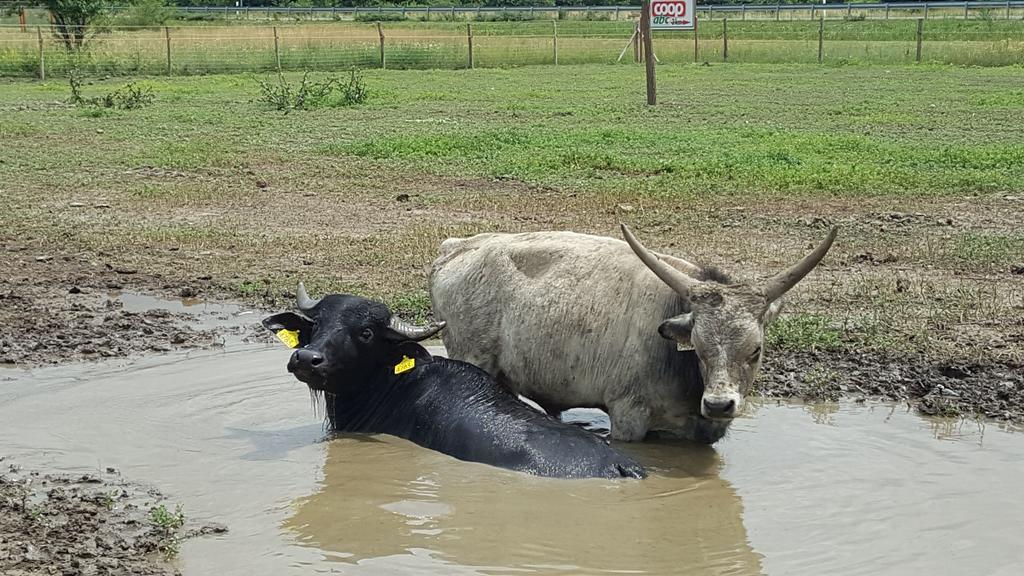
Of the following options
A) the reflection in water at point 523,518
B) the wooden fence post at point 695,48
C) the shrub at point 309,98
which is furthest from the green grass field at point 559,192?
the wooden fence post at point 695,48

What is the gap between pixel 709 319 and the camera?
725 centimetres

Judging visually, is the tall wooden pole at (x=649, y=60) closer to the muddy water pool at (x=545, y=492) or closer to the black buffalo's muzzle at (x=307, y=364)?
the muddy water pool at (x=545, y=492)

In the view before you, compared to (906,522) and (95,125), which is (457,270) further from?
(95,125)

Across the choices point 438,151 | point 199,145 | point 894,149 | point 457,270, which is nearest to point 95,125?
point 199,145

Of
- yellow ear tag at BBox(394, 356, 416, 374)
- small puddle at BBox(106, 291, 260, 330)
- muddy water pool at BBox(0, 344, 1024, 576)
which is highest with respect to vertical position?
yellow ear tag at BBox(394, 356, 416, 374)

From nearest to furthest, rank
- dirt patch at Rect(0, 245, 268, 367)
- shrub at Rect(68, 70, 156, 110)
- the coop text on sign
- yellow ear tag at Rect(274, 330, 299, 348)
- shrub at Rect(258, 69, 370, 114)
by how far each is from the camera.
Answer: yellow ear tag at Rect(274, 330, 299, 348)
dirt patch at Rect(0, 245, 268, 367)
shrub at Rect(258, 69, 370, 114)
shrub at Rect(68, 70, 156, 110)
the coop text on sign

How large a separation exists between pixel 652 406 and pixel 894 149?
1237cm

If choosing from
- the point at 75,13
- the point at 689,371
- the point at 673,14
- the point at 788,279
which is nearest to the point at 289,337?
the point at 689,371

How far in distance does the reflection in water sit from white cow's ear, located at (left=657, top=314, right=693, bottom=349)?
79cm

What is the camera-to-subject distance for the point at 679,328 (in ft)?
24.0

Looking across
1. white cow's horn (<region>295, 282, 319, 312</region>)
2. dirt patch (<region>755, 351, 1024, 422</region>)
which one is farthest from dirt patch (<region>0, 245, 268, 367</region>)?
dirt patch (<region>755, 351, 1024, 422</region>)

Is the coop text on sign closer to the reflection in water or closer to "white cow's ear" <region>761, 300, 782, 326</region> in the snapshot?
"white cow's ear" <region>761, 300, 782, 326</region>

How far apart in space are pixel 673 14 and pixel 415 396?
4091 centimetres

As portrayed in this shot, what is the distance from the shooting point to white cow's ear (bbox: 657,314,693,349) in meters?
7.29
